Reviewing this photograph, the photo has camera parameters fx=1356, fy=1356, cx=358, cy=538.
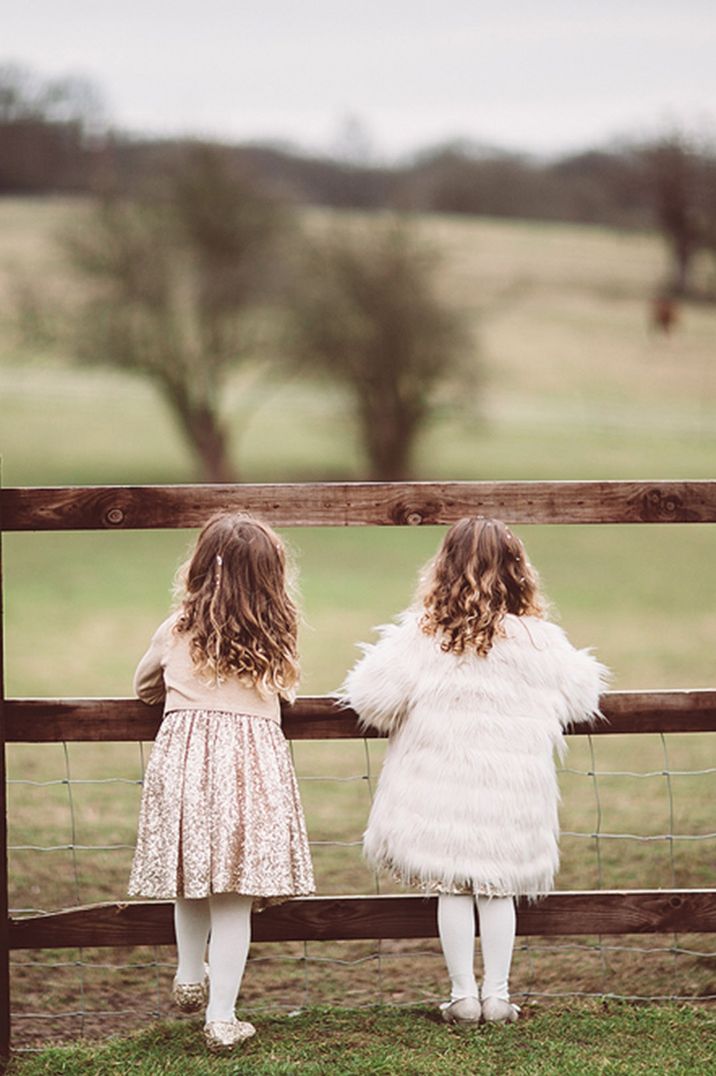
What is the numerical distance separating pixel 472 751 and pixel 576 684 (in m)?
0.35

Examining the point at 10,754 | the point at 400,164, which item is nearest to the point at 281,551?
the point at 10,754

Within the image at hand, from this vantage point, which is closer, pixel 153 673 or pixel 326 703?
pixel 153 673

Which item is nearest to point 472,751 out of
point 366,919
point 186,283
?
point 366,919

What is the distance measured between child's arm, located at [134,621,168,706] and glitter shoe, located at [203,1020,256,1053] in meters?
0.88

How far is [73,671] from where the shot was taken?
40.0ft

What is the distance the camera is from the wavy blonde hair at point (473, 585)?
3.72 m

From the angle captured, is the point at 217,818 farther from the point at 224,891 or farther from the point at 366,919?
the point at 366,919

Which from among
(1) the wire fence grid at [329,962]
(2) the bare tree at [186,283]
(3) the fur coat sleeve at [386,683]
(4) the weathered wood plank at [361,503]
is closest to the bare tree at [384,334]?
(2) the bare tree at [186,283]

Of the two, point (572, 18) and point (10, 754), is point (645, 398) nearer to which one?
point (10, 754)

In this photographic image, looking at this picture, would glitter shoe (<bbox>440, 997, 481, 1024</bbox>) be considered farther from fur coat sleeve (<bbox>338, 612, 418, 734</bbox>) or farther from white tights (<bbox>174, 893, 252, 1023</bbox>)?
fur coat sleeve (<bbox>338, 612, 418, 734</bbox>)

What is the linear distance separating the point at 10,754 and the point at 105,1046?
5308 mm

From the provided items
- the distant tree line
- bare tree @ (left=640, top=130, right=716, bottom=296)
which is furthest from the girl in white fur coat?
bare tree @ (left=640, top=130, right=716, bottom=296)

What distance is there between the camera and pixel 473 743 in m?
3.71

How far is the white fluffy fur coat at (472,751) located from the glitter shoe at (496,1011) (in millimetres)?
309
